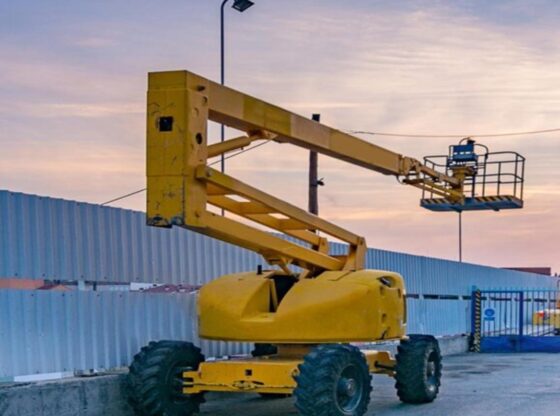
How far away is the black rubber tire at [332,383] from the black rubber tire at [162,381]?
186cm

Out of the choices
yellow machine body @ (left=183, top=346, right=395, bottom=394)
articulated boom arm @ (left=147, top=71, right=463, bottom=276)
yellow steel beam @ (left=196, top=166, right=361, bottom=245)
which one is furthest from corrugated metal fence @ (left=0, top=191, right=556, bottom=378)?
yellow steel beam @ (left=196, top=166, right=361, bottom=245)

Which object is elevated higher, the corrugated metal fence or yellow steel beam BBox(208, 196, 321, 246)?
yellow steel beam BBox(208, 196, 321, 246)

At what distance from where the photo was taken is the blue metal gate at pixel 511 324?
1150 inches

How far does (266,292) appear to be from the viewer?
45.6 feet

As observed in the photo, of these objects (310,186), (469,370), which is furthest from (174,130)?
(310,186)

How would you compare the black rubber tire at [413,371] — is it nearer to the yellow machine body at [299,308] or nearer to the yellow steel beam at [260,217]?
the yellow machine body at [299,308]

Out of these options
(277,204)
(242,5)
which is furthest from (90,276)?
(242,5)

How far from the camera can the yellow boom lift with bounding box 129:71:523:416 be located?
11.6 metres

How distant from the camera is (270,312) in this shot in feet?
45.7

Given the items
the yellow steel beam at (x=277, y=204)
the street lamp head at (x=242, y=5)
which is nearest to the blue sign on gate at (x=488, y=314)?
the street lamp head at (x=242, y=5)

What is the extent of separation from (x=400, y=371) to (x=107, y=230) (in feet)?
16.0

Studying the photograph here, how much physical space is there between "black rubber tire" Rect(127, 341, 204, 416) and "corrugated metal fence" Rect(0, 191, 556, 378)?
0.86 metres

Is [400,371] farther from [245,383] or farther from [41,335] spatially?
[41,335]

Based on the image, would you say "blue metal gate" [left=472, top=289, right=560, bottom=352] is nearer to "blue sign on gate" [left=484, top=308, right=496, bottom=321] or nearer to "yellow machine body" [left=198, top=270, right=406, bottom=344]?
"blue sign on gate" [left=484, top=308, right=496, bottom=321]
